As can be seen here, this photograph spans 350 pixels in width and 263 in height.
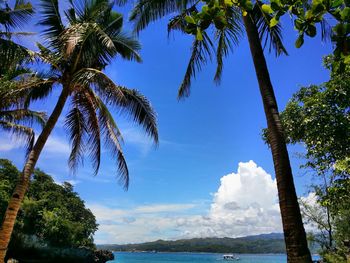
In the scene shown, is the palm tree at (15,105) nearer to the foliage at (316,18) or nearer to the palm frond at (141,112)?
the palm frond at (141,112)

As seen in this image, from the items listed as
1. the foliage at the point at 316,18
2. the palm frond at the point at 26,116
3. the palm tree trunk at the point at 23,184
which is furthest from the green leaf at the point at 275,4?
the palm frond at the point at 26,116

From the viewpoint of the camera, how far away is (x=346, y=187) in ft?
27.3

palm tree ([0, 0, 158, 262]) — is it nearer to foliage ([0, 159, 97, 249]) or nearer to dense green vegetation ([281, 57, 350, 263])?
dense green vegetation ([281, 57, 350, 263])

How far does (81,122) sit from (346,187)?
7754 mm

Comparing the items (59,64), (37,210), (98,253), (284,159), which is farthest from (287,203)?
(98,253)

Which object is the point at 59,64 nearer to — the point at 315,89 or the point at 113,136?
the point at 113,136

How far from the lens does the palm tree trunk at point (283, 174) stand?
4.17 meters

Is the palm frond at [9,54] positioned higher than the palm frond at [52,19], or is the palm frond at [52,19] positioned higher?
the palm frond at [52,19]

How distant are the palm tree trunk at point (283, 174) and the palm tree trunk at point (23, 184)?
19.4 feet

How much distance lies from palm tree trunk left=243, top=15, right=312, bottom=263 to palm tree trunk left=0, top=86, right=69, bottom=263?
232 inches

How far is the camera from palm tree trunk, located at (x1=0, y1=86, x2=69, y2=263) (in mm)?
8094

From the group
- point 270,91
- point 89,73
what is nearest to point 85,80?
point 89,73

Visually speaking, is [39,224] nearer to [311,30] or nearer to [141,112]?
[141,112]

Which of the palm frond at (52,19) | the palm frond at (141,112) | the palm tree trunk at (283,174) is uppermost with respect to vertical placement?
the palm frond at (52,19)
